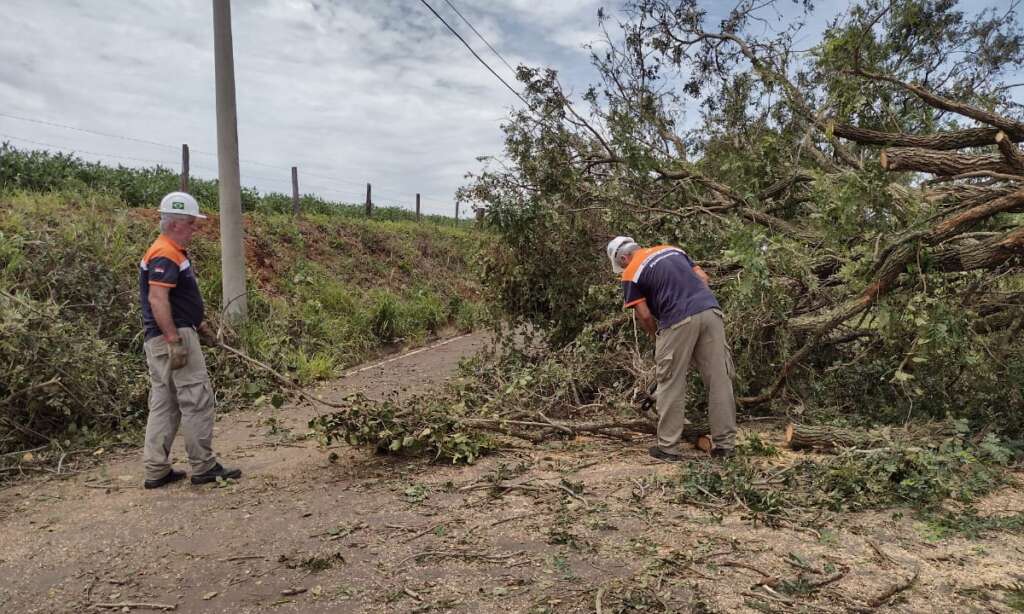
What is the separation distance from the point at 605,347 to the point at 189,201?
12.4 feet

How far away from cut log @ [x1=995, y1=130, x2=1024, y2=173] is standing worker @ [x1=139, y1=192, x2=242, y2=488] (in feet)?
18.4

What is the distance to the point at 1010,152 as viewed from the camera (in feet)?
16.3

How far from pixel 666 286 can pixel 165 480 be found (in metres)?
3.56

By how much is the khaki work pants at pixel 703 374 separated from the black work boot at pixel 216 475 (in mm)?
2867

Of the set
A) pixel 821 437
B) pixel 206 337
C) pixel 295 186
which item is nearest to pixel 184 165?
pixel 295 186

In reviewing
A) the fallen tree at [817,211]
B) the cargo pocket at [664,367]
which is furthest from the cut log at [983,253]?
the cargo pocket at [664,367]

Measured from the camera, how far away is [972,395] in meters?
5.00

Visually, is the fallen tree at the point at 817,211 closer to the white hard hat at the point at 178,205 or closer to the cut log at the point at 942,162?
the cut log at the point at 942,162

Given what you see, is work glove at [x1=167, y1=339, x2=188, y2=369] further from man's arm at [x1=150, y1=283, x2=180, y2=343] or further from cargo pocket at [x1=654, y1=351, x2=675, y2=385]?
cargo pocket at [x1=654, y1=351, x2=675, y2=385]

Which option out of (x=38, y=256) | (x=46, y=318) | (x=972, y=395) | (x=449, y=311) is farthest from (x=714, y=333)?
(x=449, y=311)

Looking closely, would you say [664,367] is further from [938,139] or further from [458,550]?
[938,139]

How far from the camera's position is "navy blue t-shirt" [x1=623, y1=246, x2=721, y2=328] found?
15.5ft

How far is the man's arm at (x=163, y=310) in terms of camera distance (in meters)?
Result: 4.08

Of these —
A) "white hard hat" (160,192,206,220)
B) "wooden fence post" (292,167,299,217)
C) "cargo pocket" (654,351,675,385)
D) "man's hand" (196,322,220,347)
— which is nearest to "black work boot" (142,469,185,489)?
"man's hand" (196,322,220,347)
